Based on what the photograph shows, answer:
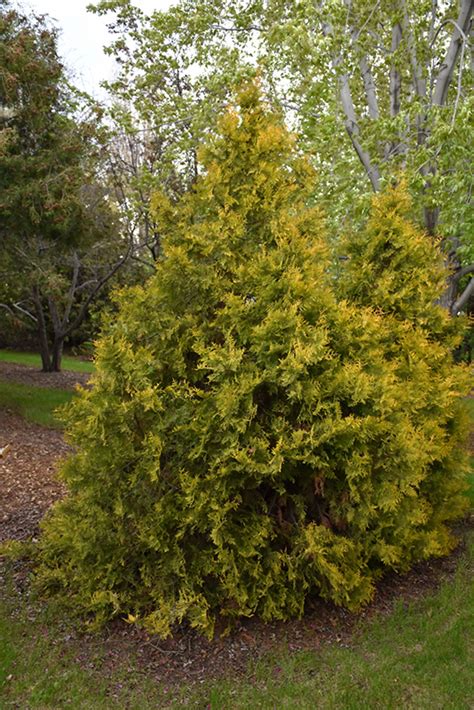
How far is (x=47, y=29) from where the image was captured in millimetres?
10039

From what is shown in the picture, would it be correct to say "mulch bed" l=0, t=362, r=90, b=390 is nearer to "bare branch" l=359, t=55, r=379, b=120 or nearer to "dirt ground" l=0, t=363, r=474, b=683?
"bare branch" l=359, t=55, r=379, b=120

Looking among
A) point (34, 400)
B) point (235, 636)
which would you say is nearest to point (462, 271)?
point (235, 636)

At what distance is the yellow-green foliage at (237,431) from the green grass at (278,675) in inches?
11.6

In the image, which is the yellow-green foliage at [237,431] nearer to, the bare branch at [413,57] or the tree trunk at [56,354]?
the bare branch at [413,57]

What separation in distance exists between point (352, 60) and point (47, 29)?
558 cm

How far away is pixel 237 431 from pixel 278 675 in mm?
1491

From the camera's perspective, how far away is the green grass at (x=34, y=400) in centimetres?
1180

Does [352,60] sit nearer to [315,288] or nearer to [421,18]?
[421,18]

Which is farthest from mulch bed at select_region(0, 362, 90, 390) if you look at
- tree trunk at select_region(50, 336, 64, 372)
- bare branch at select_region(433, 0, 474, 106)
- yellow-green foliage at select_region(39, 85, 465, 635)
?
yellow-green foliage at select_region(39, 85, 465, 635)

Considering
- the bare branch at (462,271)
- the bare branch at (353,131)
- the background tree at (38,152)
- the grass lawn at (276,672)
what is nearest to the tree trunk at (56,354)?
the background tree at (38,152)

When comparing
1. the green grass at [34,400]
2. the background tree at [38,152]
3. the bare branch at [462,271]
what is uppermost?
the background tree at [38,152]

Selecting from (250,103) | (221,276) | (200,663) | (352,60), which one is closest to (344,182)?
(352,60)

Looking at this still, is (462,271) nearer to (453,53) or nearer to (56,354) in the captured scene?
(453,53)

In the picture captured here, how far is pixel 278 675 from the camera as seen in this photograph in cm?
346
